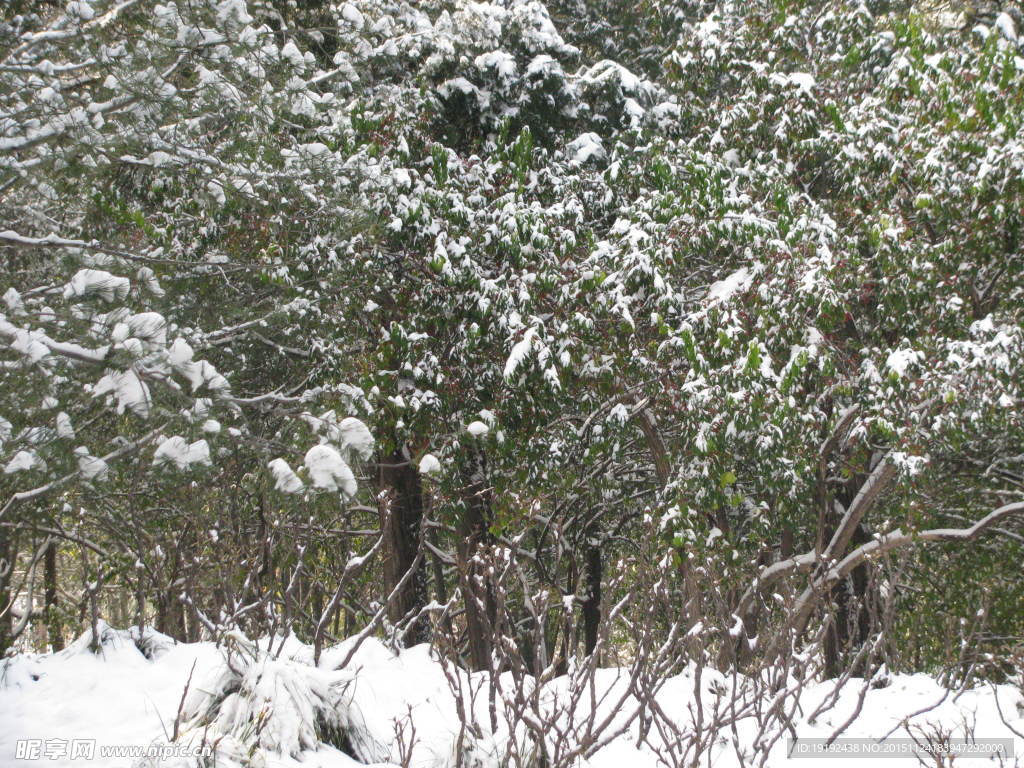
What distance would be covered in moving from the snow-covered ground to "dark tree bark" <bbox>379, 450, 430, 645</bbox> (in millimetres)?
4214

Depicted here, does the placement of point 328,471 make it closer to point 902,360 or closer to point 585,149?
point 902,360

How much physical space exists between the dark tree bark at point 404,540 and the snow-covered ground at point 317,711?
166 inches

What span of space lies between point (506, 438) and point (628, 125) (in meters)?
3.97

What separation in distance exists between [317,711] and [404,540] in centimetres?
559

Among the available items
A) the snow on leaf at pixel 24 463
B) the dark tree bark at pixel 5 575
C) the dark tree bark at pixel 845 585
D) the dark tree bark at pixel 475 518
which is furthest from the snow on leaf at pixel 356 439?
the dark tree bark at pixel 845 585

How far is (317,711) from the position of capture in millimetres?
3650

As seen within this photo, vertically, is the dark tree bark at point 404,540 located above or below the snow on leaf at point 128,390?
above

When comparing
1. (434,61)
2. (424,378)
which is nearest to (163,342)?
(424,378)

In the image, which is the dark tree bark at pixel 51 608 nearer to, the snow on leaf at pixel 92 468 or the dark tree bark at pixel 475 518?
the snow on leaf at pixel 92 468

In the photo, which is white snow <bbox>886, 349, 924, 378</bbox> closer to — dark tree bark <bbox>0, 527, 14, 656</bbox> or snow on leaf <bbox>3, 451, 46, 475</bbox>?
snow on leaf <bbox>3, 451, 46, 475</bbox>

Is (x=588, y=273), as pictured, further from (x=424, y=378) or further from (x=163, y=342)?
(x=163, y=342)

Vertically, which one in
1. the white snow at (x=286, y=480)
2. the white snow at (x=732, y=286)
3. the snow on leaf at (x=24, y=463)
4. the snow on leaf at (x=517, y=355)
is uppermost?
the white snow at (x=732, y=286)

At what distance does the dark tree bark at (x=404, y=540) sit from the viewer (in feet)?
29.5

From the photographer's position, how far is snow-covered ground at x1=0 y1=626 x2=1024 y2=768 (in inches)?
134
